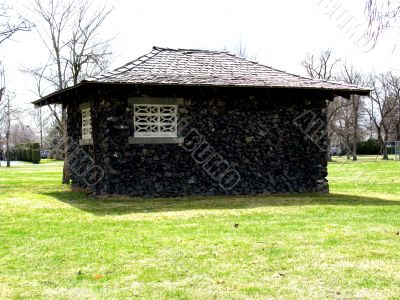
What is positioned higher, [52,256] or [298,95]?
[298,95]

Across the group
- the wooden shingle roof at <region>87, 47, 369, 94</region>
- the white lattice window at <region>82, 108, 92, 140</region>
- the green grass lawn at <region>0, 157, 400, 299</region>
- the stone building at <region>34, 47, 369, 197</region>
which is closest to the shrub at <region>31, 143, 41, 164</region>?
the white lattice window at <region>82, 108, 92, 140</region>

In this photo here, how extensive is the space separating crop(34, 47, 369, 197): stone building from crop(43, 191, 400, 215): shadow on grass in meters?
0.58

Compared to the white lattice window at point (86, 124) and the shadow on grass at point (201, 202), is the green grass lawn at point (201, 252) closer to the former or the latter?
the shadow on grass at point (201, 202)

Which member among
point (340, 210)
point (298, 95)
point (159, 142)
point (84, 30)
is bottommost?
point (340, 210)

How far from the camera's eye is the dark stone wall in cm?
1289

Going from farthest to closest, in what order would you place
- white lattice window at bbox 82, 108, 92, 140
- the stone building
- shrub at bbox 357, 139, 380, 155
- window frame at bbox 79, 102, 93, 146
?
shrub at bbox 357, 139, 380, 155 → white lattice window at bbox 82, 108, 92, 140 → window frame at bbox 79, 102, 93, 146 → the stone building

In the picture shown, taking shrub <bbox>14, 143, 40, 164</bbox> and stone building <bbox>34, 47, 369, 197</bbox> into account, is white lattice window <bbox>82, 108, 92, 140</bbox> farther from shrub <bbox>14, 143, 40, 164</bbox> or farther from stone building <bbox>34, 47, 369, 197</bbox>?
shrub <bbox>14, 143, 40, 164</bbox>

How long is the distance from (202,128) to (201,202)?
208 cm

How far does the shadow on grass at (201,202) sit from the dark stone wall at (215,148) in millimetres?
511

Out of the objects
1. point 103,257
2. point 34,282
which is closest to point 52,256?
point 103,257

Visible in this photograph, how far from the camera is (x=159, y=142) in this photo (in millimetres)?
13094

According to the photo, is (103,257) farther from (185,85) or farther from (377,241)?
(185,85)

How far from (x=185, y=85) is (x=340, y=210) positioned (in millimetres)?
4352

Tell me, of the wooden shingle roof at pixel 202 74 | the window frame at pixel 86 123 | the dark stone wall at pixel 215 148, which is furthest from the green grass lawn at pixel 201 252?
the window frame at pixel 86 123
